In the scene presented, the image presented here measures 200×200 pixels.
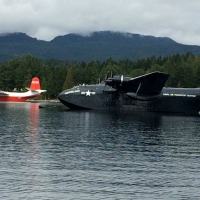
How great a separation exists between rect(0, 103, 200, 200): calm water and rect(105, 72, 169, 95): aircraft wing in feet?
81.0

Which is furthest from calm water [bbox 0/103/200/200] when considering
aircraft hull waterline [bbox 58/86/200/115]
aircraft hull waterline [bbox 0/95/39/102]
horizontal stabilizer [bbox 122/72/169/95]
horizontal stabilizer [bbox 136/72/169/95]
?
aircraft hull waterline [bbox 0/95/39/102]

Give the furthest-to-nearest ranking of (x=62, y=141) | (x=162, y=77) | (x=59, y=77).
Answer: (x=59, y=77) → (x=162, y=77) → (x=62, y=141)

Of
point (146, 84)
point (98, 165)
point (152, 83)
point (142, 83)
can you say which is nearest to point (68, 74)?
point (142, 83)

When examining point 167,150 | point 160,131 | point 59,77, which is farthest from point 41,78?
point 167,150

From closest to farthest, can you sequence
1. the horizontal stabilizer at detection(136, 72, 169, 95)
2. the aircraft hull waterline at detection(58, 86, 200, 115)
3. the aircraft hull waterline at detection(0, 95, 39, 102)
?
the horizontal stabilizer at detection(136, 72, 169, 95) → the aircraft hull waterline at detection(58, 86, 200, 115) → the aircraft hull waterline at detection(0, 95, 39, 102)

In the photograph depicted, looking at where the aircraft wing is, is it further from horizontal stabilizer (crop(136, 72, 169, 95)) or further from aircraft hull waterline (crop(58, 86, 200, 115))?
aircraft hull waterline (crop(58, 86, 200, 115))

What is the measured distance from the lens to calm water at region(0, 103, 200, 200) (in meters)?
17.9

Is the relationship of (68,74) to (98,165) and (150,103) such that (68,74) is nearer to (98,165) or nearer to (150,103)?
(150,103)

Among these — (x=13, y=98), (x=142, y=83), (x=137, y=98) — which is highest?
(x=142, y=83)

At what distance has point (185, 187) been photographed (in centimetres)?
1877

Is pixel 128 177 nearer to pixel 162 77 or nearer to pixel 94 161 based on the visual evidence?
pixel 94 161

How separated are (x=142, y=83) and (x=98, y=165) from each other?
40589 mm

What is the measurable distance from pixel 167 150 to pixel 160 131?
36.6ft

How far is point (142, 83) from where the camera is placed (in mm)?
62500
